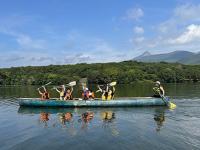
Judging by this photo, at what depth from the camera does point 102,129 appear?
27141mm

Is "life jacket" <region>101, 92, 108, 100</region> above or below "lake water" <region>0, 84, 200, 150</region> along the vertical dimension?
above

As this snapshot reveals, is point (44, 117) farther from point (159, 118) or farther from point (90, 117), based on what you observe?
point (159, 118)

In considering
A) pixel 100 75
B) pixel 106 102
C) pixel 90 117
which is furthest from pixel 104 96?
pixel 100 75

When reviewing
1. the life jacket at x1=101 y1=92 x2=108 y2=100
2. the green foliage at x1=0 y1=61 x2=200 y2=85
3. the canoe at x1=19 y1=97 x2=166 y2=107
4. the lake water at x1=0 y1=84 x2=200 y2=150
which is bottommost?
the lake water at x1=0 y1=84 x2=200 y2=150

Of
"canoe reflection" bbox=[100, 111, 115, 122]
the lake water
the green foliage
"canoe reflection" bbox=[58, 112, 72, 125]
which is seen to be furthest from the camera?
the green foliage

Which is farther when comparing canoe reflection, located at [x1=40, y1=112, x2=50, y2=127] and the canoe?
the canoe

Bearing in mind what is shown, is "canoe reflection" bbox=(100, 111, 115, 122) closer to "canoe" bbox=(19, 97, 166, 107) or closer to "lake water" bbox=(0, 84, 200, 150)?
"lake water" bbox=(0, 84, 200, 150)

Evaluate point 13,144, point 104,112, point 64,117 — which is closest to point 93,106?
point 104,112

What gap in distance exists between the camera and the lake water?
22141 mm

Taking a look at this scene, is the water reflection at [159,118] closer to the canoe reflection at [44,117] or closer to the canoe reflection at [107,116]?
the canoe reflection at [107,116]

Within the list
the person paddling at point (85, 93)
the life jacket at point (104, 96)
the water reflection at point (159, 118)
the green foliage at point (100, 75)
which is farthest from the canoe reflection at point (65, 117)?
the green foliage at point (100, 75)

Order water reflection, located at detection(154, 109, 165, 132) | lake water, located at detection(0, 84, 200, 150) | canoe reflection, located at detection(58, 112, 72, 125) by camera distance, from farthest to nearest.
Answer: canoe reflection, located at detection(58, 112, 72, 125) < water reflection, located at detection(154, 109, 165, 132) < lake water, located at detection(0, 84, 200, 150)

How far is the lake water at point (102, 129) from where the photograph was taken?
872 inches

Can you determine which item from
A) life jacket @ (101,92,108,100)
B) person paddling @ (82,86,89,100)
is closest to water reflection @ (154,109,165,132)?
life jacket @ (101,92,108,100)
